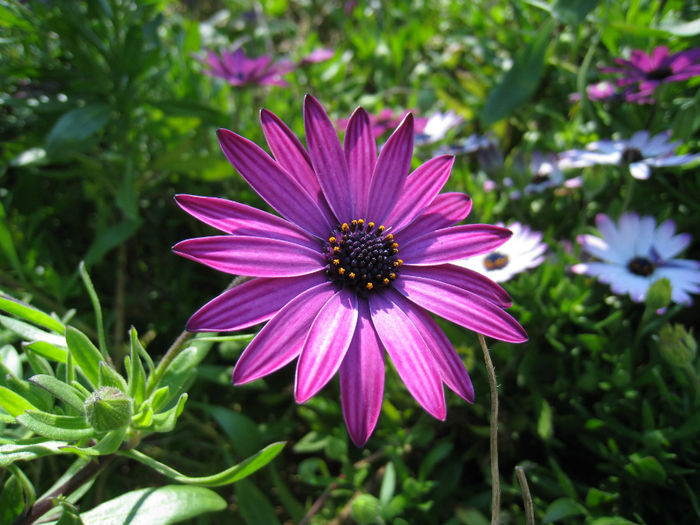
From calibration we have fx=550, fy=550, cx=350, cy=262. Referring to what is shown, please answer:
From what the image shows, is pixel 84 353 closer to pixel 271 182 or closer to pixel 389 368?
pixel 271 182

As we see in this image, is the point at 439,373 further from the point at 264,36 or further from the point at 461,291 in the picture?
the point at 264,36

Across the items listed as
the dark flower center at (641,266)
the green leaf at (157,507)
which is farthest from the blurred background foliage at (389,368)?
the green leaf at (157,507)

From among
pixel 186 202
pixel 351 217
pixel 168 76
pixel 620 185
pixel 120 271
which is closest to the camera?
pixel 186 202

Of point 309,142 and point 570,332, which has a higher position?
point 309,142

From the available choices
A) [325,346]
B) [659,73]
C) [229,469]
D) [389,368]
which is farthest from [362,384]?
[659,73]

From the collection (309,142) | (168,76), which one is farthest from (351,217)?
(168,76)

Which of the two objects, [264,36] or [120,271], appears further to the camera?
[264,36]
